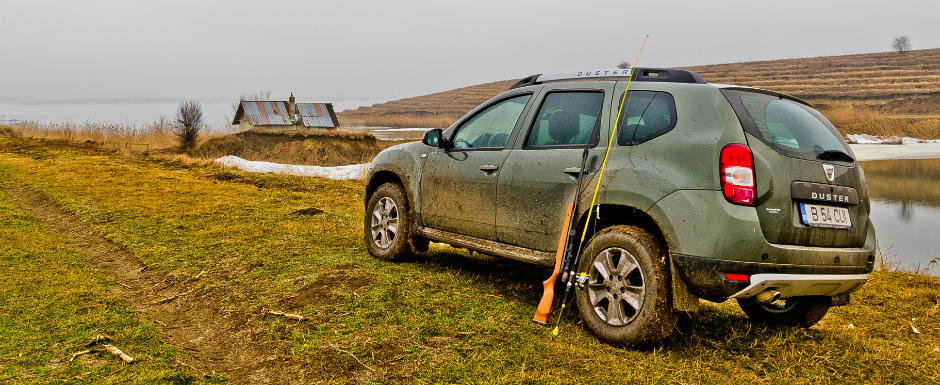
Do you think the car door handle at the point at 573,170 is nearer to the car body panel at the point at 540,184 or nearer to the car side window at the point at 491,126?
the car body panel at the point at 540,184

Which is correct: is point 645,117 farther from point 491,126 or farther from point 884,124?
point 884,124

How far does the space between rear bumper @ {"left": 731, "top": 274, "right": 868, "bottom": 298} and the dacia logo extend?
0.62 meters

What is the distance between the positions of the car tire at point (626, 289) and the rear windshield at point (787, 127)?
95 cm

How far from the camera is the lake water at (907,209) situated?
15781 mm

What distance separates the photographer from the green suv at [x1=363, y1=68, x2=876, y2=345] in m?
3.91

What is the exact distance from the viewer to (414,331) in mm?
4609

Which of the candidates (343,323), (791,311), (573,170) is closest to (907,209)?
(791,311)

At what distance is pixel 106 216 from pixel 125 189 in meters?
3.92

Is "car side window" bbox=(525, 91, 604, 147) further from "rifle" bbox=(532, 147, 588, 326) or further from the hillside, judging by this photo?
the hillside

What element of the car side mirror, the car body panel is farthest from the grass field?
the car side mirror

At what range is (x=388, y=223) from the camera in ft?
22.5

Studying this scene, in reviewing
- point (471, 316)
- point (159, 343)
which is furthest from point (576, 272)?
point (159, 343)

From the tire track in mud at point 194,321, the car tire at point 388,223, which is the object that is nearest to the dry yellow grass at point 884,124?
the car tire at point 388,223

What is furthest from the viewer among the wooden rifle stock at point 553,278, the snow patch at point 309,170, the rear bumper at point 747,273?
the snow patch at point 309,170
